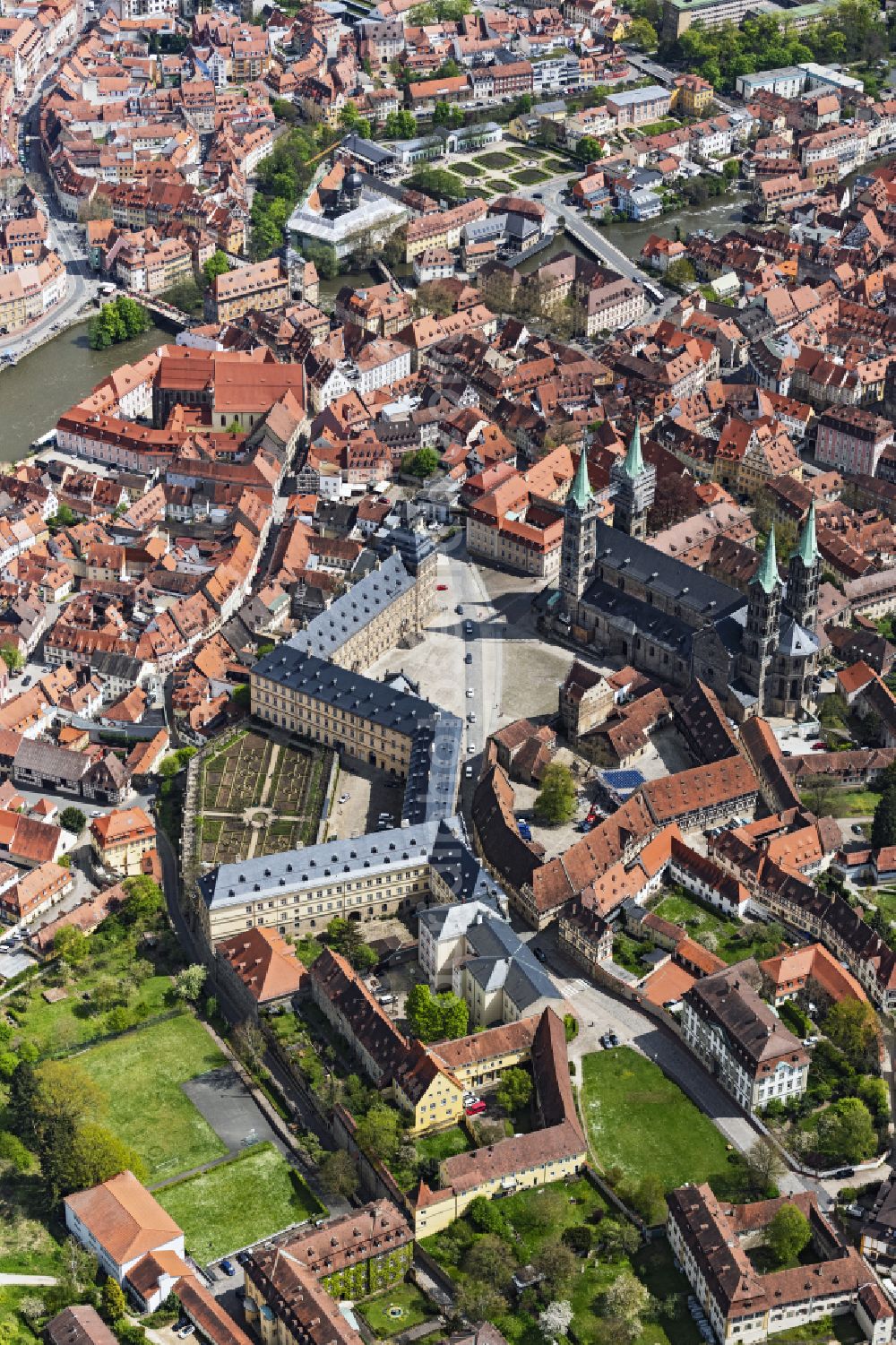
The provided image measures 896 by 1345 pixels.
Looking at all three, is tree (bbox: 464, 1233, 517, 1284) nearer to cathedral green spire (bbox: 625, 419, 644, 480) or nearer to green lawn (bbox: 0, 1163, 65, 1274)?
green lawn (bbox: 0, 1163, 65, 1274)

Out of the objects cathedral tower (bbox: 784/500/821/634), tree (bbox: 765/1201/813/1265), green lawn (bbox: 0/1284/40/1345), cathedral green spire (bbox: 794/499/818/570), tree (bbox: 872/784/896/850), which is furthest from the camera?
cathedral tower (bbox: 784/500/821/634)

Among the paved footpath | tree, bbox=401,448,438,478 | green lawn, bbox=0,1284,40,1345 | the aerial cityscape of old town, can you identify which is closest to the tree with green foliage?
the aerial cityscape of old town

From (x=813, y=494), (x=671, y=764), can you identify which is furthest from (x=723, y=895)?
(x=813, y=494)

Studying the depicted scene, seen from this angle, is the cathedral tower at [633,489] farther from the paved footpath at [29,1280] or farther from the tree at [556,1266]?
the paved footpath at [29,1280]


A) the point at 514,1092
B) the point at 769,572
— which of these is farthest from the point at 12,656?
the point at 514,1092

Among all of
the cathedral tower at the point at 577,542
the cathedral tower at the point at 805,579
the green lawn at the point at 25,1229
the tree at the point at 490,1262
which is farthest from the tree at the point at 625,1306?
the cathedral tower at the point at 577,542

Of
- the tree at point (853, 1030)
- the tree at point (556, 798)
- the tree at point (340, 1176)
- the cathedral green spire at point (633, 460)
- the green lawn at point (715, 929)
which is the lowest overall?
the green lawn at point (715, 929)

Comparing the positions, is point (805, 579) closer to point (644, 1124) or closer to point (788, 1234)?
point (644, 1124)
